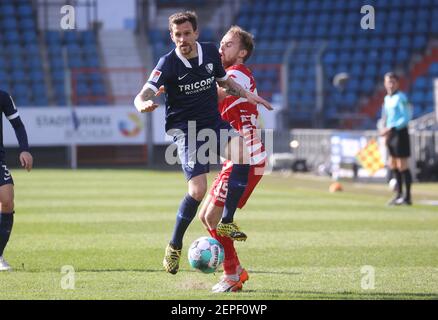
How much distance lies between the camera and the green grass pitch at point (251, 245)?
782 cm

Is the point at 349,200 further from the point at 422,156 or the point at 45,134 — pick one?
the point at 45,134

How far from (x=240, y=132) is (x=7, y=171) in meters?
2.50

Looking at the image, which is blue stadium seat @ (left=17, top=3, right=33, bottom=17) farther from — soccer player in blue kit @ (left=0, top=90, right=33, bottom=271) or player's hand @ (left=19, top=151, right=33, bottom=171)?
player's hand @ (left=19, top=151, right=33, bottom=171)

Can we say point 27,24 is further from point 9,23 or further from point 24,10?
point 24,10

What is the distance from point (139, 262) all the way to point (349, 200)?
27.2ft

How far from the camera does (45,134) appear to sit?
29.0m

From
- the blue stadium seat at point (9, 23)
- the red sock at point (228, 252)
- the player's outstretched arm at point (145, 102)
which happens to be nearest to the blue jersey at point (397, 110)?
the red sock at point (228, 252)

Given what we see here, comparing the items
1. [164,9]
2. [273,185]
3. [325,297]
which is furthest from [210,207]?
[164,9]

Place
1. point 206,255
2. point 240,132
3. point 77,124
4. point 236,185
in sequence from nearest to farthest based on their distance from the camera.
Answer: point 206,255
point 236,185
point 240,132
point 77,124

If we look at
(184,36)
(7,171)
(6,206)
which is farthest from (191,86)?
(6,206)

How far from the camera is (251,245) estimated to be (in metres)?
11.0

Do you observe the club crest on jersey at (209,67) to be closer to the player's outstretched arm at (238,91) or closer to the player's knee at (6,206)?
the player's outstretched arm at (238,91)

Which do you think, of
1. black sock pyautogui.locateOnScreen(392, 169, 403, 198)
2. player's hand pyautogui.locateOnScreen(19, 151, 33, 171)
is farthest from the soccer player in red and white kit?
black sock pyautogui.locateOnScreen(392, 169, 403, 198)

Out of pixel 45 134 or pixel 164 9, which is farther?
pixel 164 9
